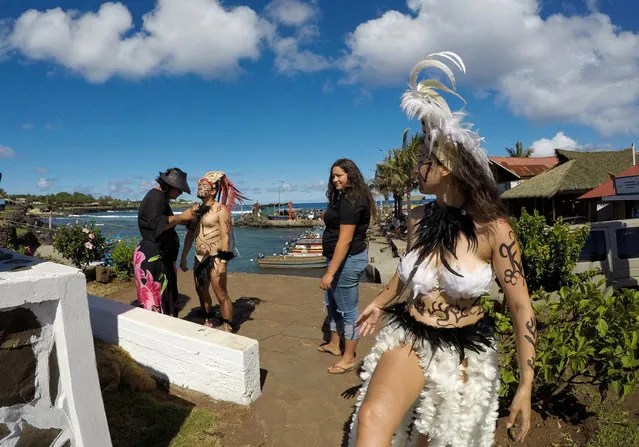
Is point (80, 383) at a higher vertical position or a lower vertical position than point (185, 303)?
higher

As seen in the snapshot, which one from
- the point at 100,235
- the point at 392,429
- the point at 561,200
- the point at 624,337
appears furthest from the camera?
the point at 561,200

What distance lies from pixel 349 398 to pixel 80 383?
212 centimetres

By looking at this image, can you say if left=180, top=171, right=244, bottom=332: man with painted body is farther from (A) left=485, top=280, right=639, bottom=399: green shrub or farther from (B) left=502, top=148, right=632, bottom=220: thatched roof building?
(B) left=502, top=148, right=632, bottom=220: thatched roof building

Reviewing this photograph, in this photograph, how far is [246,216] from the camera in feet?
217

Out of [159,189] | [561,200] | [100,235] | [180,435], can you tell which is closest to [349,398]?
[180,435]

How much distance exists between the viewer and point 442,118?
1802 mm

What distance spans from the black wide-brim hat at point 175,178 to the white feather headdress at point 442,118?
9.46 ft

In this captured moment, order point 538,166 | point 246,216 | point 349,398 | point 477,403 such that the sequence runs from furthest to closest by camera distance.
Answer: point 246,216 < point 538,166 < point 349,398 < point 477,403

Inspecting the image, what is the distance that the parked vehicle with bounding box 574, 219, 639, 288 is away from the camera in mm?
6395

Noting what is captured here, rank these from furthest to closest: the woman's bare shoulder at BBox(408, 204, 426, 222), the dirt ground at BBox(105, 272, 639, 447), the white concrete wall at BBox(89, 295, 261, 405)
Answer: the white concrete wall at BBox(89, 295, 261, 405) < the dirt ground at BBox(105, 272, 639, 447) < the woman's bare shoulder at BBox(408, 204, 426, 222)

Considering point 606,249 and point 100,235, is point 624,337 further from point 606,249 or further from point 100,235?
point 100,235

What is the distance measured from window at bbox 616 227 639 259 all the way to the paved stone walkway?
4.01 metres

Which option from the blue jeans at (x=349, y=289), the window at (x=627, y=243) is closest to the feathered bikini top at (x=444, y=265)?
the blue jeans at (x=349, y=289)

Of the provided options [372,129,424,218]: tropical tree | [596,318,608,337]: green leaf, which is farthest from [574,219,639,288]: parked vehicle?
[372,129,424,218]: tropical tree
